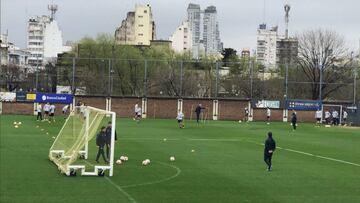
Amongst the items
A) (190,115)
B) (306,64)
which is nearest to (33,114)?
(190,115)

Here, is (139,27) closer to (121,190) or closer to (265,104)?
(265,104)

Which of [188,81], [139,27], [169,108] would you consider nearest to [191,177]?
→ [169,108]

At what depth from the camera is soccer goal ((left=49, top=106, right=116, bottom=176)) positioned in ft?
65.6

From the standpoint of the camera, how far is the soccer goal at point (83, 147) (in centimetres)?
1998

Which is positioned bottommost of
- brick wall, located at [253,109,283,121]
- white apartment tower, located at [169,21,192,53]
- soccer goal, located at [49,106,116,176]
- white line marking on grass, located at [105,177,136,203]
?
brick wall, located at [253,109,283,121]

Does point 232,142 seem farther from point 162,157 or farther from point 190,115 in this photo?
point 190,115

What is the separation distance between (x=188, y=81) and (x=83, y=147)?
241 ft

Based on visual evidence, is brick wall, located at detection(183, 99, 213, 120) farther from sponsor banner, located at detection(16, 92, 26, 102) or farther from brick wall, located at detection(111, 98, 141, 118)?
sponsor banner, located at detection(16, 92, 26, 102)

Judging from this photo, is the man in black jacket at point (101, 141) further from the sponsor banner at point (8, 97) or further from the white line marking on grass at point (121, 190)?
the sponsor banner at point (8, 97)

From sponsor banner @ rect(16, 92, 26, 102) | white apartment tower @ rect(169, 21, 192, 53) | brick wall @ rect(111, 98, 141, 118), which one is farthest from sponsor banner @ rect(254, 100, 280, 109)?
white apartment tower @ rect(169, 21, 192, 53)

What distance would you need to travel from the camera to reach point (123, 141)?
3528 centimetres

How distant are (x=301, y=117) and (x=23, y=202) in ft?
201

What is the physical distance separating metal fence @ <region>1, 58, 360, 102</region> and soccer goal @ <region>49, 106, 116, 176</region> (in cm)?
5917

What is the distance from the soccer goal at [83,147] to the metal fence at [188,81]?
59.2m
